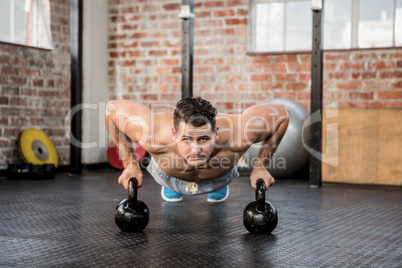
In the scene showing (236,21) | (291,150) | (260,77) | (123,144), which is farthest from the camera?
(236,21)

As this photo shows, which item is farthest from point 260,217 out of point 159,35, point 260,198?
point 159,35

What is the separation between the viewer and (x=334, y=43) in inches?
225

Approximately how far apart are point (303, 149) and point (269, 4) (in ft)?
5.91

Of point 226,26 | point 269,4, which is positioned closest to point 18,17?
point 226,26

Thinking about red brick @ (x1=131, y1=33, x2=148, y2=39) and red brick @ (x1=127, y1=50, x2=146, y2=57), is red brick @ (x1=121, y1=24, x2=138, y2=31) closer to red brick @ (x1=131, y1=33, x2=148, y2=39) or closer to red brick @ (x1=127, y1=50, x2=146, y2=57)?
red brick @ (x1=131, y1=33, x2=148, y2=39)

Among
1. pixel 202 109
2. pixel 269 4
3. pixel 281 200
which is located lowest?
pixel 281 200

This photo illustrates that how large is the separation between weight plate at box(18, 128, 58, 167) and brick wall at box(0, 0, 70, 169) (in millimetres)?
109

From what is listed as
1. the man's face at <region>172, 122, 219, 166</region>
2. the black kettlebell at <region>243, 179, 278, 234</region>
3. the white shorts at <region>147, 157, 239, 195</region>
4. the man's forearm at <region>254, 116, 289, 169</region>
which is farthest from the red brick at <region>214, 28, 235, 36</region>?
the man's face at <region>172, 122, 219, 166</region>

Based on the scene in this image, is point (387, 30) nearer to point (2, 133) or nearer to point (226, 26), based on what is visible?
point (226, 26)

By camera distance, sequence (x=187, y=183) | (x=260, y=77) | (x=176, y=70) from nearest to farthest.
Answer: (x=187, y=183) → (x=260, y=77) → (x=176, y=70)

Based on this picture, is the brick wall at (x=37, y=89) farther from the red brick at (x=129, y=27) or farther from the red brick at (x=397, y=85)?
the red brick at (x=397, y=85)

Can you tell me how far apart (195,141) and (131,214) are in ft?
1.78

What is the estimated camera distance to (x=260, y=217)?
2658mm

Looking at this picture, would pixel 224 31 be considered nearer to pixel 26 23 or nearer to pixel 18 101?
pixel 26 23
